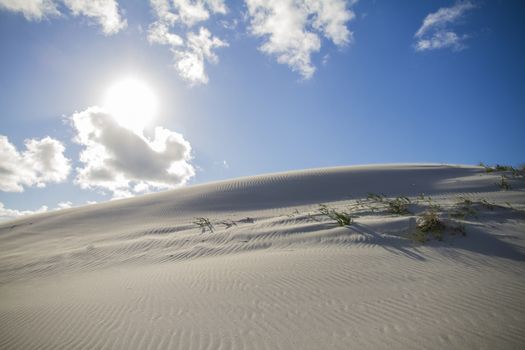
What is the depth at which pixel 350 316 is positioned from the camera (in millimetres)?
2617

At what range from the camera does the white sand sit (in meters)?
2.39

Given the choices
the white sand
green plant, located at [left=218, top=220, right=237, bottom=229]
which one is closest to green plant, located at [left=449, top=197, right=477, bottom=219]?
the white sand

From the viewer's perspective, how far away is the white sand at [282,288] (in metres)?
2.39

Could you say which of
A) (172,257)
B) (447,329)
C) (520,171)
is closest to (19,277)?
(172,257)

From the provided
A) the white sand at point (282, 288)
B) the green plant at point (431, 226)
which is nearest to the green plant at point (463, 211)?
the white sand at point (282, 288)

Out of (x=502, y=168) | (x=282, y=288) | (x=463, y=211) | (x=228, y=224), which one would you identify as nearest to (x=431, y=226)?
(x=463, y=211)

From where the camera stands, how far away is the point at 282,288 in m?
3.37

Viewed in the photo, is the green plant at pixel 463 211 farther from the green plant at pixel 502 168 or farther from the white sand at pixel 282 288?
the green plant at pixel 502 168

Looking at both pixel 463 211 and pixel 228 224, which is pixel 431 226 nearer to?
pixel 463 211

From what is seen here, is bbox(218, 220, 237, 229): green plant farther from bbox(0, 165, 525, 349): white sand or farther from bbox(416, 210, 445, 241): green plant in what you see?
bbox(416, 210, 445, 241): green plant

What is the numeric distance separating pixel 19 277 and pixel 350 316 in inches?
276

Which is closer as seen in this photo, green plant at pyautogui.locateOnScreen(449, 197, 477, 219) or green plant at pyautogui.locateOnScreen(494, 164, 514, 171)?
green plant at pyautogui.locateOnScreen(449, 197, 477, 219)

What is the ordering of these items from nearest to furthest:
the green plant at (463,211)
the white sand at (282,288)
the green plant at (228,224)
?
the white sand at (282,288) < the green plant at (463,211) < the green plant at (228,224)

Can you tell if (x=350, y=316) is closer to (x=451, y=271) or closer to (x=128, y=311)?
(x=451, y=271)
